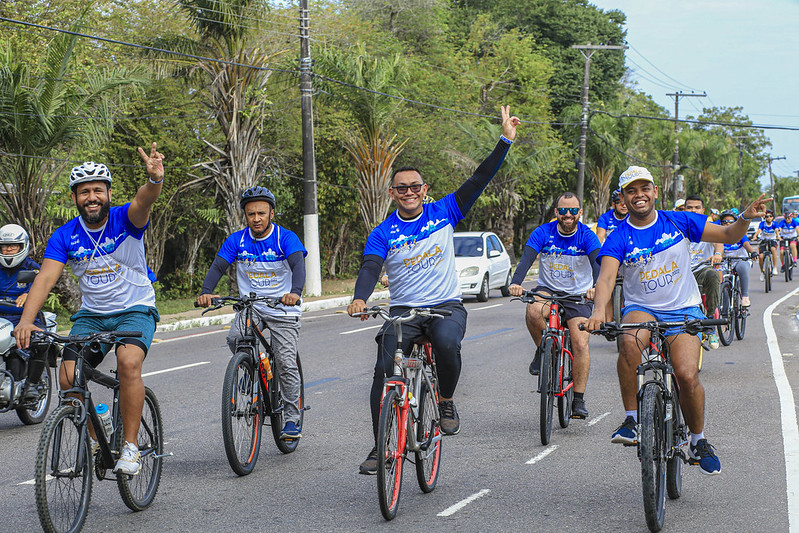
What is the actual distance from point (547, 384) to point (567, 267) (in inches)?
53.1

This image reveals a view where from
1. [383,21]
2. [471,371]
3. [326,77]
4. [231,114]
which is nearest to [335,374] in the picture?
[471,371]

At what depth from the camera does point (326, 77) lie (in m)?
27.6

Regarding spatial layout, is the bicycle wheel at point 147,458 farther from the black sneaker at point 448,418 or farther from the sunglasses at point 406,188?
the sunglasses at point 406,188

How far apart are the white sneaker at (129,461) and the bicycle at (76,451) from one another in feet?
0.25

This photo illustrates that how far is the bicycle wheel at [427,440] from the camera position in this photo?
5922 mm

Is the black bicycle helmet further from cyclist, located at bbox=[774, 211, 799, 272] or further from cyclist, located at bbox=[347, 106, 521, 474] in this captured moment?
cyclist, located at bbox=[774, 211, 799, 272]

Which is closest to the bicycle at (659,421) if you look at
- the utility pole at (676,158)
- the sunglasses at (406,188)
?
the sunglasses at (406,188)

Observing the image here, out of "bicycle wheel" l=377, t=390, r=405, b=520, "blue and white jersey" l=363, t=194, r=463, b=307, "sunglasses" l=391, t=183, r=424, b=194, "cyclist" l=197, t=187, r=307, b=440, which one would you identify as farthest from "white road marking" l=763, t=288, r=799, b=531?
"cyclist" l=197, t=187, r=307, b=440

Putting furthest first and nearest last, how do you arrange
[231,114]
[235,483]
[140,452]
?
1. [231,114]
2. [235,483]
3. [140,452]

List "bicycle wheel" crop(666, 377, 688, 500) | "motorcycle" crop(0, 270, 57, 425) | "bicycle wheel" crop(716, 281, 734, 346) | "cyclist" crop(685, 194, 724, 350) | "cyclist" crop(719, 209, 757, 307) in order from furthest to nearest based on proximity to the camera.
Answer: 1. "cyclist" crop(719, 209, 757, 307)
2. "bicycle wheel" crop(716, 281, 734, 346)
3. "cyclist" crop(685, 194, 724, 350)
4. "motorcycle" crop(0, 270, 57, 425)
5. "bicycle wheel" crop(666, 377, 688, 500)

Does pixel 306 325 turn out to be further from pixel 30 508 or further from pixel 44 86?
pixel 30 508

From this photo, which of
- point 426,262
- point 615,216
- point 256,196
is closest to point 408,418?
point 426,262

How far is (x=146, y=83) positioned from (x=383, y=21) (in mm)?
25050

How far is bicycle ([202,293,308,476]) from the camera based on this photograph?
648 centimetres
